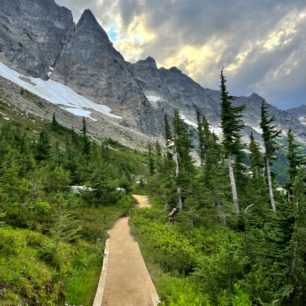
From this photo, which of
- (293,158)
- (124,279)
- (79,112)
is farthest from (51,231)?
(79,112)

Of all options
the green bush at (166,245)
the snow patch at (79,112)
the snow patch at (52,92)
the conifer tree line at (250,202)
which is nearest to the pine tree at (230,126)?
the conifer tree line at (250,202)

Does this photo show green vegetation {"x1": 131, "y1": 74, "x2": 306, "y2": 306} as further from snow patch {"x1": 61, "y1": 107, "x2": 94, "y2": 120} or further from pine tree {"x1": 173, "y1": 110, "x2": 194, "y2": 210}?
snow patch {"x1": 61, "y1": 107, "x2": 94, "y2": 120}

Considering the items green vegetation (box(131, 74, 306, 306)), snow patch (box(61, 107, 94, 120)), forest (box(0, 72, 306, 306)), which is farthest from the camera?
snow patch (box(61, 107, 94, 120))

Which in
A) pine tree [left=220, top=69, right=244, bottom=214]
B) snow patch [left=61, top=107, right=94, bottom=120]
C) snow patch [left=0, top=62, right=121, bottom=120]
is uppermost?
snow patch [left=0, top=62, right=121, bottom=120]

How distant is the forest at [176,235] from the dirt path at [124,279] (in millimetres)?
497

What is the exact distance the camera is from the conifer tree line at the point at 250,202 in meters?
12.8

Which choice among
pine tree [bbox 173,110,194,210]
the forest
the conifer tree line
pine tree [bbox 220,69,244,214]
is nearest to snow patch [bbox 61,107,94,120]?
the conifer tree line

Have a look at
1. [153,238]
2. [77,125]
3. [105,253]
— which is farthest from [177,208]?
[77,125]

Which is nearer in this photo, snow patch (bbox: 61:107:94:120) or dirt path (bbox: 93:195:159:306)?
dirt path (bbox: 93:195:159:306)

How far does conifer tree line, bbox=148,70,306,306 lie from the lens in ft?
42.0

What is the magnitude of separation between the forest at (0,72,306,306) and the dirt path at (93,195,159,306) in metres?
0.50

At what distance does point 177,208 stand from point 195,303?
1884 centimetres

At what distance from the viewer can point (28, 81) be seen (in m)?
166

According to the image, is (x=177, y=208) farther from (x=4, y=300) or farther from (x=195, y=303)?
(x=4, y=300)
